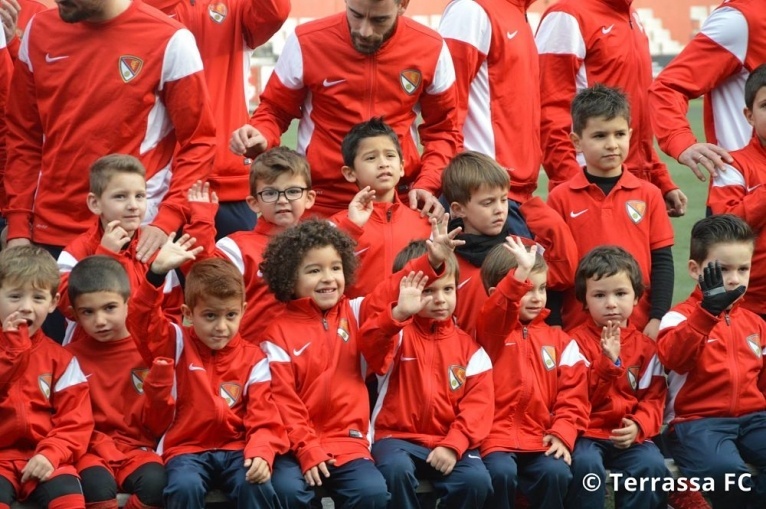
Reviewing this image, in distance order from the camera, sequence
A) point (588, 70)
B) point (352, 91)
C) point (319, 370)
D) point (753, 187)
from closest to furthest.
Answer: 1. point (319, 370)
2. point (352, 91)
3. point (753, 187)
4. point (588, 70)

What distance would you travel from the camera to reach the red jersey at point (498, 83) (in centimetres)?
630

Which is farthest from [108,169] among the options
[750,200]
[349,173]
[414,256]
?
[750,200]

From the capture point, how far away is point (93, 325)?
5203mm

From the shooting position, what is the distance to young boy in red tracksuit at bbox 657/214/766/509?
17.8ft

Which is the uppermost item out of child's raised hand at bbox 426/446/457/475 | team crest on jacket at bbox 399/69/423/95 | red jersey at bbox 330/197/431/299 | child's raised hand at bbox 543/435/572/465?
team crest on jacket at bbox 399/69/423/95

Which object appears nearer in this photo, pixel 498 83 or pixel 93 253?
pixel 93 253

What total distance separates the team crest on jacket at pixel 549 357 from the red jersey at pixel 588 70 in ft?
4.01

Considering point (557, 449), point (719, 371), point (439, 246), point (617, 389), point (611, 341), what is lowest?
point (557, 449)

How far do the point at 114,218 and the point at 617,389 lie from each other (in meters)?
2.22

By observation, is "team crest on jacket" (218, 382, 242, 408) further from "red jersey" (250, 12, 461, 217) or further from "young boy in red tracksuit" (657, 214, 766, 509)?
"young boy in red tracksuit" (657, 214, 766, 509)

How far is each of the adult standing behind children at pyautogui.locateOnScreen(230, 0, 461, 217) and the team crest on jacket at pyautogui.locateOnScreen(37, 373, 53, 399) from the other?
139 centimetres

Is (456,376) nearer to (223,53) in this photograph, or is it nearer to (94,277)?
(94,277)

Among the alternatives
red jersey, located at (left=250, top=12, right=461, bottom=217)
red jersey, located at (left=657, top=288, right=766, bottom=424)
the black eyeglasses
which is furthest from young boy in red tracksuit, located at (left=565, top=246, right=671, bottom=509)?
the black eyeglasses

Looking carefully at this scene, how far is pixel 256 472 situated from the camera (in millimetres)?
4898
